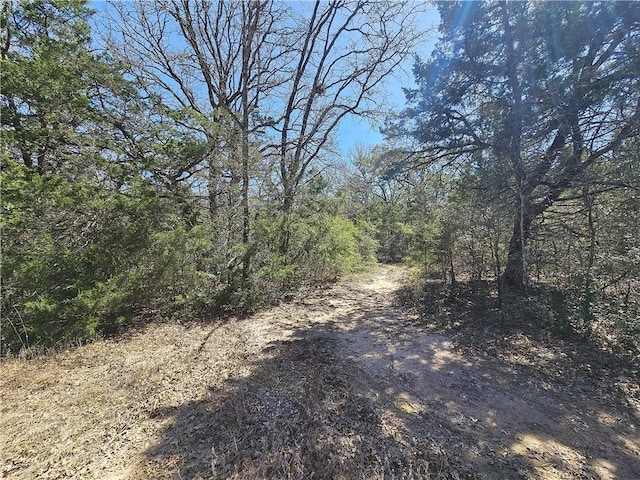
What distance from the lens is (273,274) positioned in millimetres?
6652

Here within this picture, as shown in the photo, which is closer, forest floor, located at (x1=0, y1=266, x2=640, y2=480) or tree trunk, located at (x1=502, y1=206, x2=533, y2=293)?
forest floor, located at (x1=0, y1=266, x2=640, y2=480)

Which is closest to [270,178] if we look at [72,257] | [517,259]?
[72,257]

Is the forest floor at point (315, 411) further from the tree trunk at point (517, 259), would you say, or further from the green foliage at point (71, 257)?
the tree trunk at point (517, 259)

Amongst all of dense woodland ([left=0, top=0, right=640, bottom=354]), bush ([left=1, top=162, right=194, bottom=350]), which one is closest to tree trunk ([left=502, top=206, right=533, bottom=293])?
dense woodland ([left=0, top=0, right=640, bottom=354])

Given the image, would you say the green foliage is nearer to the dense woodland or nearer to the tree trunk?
the dense woodland

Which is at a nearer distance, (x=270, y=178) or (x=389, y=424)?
(x=389, y=424)

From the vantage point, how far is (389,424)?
256cm

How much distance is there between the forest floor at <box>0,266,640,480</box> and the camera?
212cm

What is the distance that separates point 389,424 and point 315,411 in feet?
2.33

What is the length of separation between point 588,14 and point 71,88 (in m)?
8.53

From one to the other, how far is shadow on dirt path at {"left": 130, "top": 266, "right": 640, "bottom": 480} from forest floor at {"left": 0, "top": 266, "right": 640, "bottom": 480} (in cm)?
1

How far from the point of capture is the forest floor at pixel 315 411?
6.95 ft

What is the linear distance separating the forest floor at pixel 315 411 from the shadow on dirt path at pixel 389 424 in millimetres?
14

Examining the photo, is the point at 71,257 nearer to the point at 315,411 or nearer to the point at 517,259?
the point at 315,411
